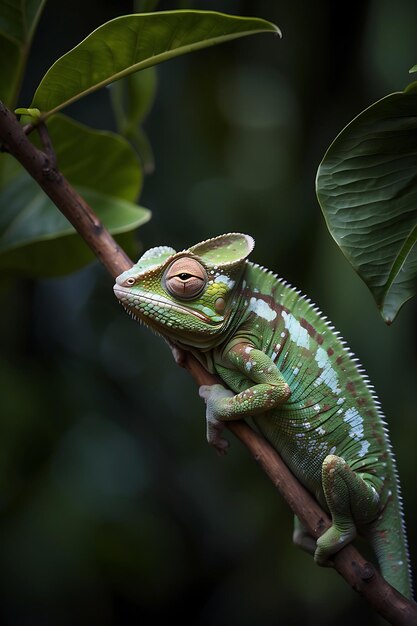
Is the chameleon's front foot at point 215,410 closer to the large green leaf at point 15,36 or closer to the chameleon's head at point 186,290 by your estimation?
the chameleon's head at point 186,290

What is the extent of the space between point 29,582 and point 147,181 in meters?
1.73

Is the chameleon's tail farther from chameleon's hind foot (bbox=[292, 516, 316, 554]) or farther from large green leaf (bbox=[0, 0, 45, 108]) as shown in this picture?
large green leaf (bbox=[0, 0, 45, 108])

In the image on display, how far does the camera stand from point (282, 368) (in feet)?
4.85

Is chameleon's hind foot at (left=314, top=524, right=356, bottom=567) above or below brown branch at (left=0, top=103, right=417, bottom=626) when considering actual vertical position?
below

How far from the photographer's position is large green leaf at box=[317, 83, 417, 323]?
109cm

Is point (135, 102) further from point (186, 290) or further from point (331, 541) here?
point (331, 541)

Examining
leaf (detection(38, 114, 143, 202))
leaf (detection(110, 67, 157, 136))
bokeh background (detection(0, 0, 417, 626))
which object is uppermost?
leaf (detection(110, 67, 157, 136))

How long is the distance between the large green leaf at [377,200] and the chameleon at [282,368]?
0.37m

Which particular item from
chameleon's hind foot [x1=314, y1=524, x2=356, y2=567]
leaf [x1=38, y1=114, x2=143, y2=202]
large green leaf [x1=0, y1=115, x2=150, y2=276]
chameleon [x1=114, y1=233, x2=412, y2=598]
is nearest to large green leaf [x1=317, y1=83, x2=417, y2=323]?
chameleon [x1=114, y1=233, x2=412, y2=598]

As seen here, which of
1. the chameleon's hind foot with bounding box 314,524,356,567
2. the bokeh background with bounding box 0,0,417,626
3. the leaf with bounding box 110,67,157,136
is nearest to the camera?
the chameleon's hind foot with bounding box 314,524,356,567

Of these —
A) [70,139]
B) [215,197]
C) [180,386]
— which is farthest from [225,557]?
[70,139]

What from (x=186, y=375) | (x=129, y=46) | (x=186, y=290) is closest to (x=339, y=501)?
(x=186, y=290)

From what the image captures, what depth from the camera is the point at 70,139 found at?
1646mm

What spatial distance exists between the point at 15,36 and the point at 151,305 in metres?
0.57
